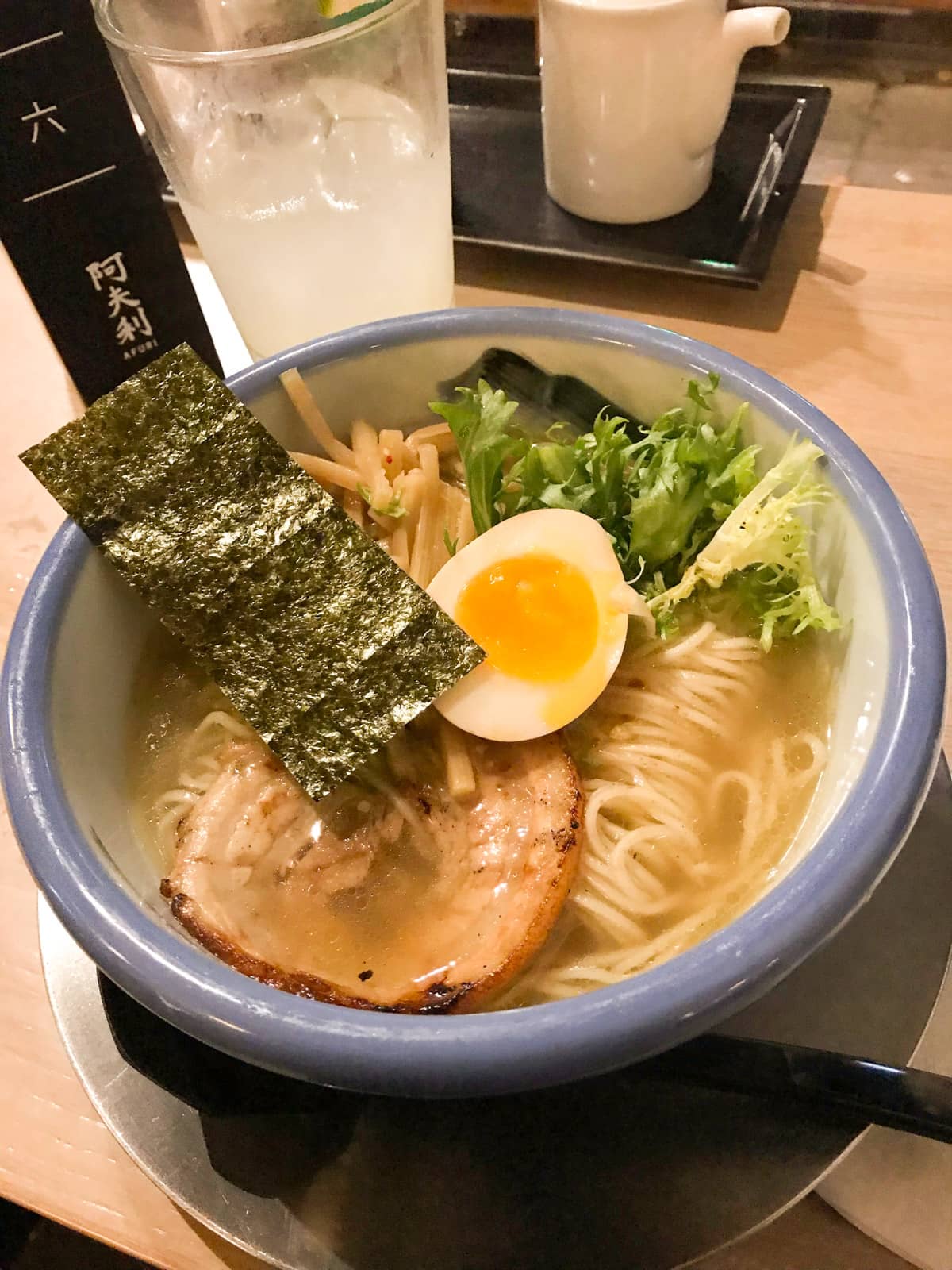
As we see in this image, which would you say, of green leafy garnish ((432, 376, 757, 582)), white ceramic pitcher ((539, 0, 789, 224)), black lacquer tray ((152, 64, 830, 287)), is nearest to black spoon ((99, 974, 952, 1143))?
green leafy garnish ((432, 376, 757, 582))

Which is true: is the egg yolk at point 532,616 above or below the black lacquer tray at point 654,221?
above

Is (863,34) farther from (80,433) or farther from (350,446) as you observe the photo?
(80,433)

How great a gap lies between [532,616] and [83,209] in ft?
2.25

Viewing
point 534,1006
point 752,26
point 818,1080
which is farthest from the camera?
point 752,26

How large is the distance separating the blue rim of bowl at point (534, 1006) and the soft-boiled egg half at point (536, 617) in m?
0.25

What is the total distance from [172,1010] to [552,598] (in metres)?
0.50

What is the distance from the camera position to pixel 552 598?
2.99 ft

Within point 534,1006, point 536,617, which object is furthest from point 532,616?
point 534,1006

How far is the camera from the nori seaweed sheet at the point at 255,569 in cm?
85

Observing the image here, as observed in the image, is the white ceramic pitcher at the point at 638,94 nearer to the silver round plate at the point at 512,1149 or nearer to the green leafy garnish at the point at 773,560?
the green leafy garnish at the point at 773,560

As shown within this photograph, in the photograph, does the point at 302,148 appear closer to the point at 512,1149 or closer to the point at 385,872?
the point at 385,872

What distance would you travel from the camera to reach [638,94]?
4.31 ft

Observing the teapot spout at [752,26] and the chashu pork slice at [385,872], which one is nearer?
the chashu pork slice at [385,872]

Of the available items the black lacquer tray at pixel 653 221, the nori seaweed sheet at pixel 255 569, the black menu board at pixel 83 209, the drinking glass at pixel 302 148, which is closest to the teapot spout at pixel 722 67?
the black lacquer tray at pixel 653 221
